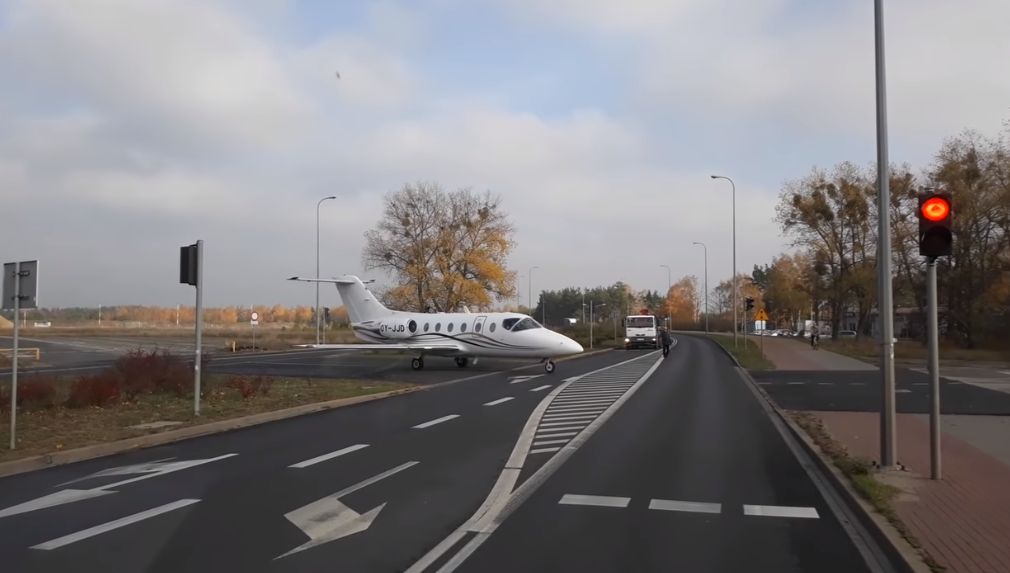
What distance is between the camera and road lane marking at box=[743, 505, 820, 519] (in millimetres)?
7762

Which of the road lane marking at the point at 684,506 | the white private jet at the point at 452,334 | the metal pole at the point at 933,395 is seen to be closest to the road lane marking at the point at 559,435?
the road lane marking at the point at 684,506

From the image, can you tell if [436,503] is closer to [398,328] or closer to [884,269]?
[884,269]

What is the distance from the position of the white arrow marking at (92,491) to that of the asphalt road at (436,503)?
0.04m

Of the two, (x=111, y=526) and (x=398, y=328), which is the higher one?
(x=398, y=328)

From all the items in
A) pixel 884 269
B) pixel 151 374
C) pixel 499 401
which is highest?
pixel 884 269

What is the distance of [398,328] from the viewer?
36125mm

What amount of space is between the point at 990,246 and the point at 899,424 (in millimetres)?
40489

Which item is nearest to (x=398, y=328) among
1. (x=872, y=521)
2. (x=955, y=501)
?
(x=955, y=501)

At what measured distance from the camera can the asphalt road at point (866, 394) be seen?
1745 cm

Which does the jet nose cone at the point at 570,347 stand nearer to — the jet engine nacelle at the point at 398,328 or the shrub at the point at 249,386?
the jet engine nacelle at the point at 398,328

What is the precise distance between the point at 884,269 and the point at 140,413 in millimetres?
13384

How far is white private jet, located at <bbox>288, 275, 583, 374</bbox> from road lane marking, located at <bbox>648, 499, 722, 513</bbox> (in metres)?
19.7

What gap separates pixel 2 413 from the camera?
13961 mm

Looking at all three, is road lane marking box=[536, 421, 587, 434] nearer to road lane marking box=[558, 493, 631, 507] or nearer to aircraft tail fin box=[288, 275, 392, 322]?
road lane marking box=[558, 493, 631, 507]
